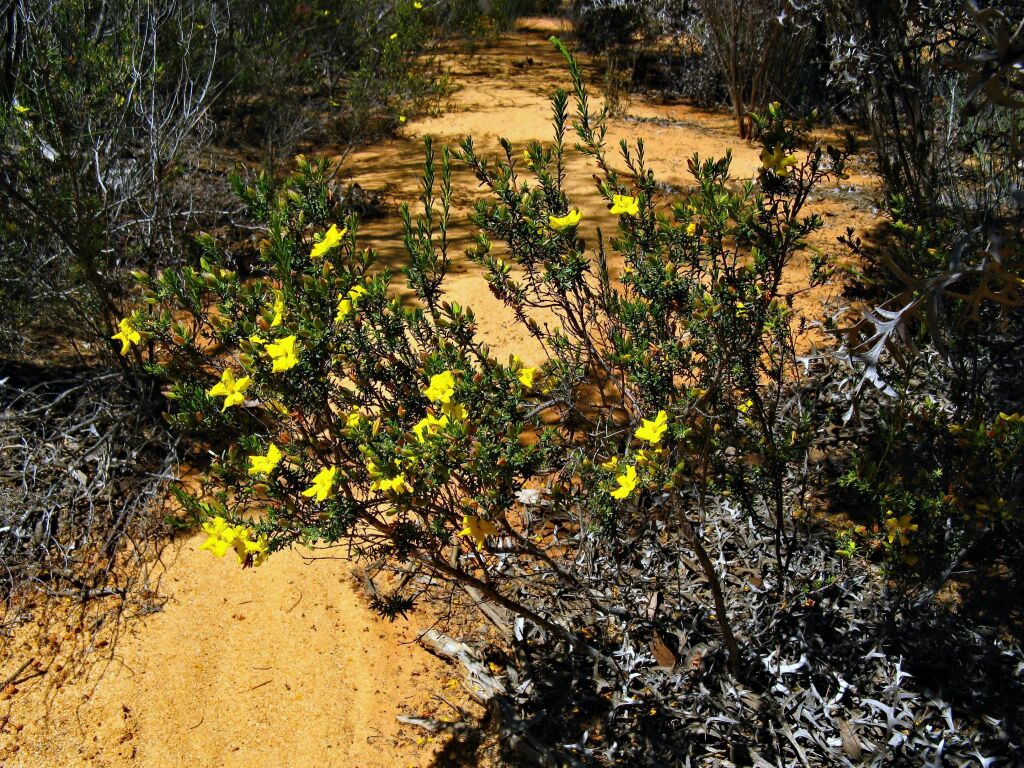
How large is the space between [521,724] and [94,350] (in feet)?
9.52

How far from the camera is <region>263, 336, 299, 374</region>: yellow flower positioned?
1.89 meters

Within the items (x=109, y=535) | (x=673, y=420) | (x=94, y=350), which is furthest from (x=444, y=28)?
(x=673, y=420)

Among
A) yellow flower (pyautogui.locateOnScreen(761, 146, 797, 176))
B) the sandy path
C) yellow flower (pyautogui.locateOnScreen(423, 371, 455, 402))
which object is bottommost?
the sandy path

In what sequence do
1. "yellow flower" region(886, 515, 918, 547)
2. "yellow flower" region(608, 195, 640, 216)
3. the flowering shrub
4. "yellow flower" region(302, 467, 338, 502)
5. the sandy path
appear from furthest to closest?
the sandy path, "yellow flower" region(886, 515, 918, 547), "yellow flower" region(608, 195, 640, 216), the flowering shrub, "yellow flower" region(302, 467, 338, 502)

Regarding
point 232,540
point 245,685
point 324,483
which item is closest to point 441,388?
point 324,483

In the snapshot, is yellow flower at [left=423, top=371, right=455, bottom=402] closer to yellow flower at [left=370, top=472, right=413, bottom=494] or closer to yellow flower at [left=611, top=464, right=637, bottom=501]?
yellow flower at [left=370, top=472, right=413, bottom=494]

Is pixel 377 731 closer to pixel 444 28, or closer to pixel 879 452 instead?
pixel 879 452

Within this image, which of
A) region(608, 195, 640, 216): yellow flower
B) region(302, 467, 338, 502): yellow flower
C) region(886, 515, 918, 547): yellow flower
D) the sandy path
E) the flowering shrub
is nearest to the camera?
region(302, 467, 338, 502): yellow flower

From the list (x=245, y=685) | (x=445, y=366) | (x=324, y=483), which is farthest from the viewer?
(x=245, y=685)

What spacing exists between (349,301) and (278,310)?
0.18m

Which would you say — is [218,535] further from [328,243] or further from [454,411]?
[328,243]

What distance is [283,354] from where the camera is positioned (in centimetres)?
191

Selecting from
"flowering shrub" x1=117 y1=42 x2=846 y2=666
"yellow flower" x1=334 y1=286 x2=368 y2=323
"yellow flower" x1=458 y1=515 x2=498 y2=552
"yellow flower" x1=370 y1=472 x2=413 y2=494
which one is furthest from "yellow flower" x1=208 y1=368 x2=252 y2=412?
"yellow flower" x1=458 y1=515 x2=498 y2=552

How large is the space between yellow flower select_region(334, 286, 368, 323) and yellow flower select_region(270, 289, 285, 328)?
0.45 feet
